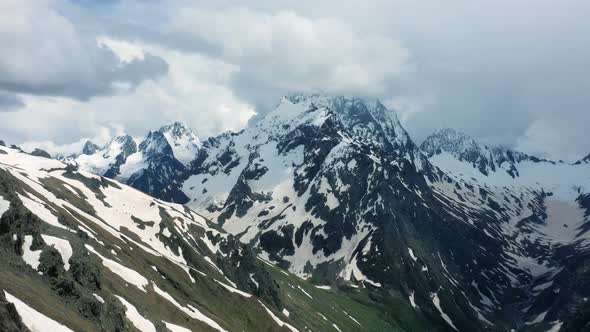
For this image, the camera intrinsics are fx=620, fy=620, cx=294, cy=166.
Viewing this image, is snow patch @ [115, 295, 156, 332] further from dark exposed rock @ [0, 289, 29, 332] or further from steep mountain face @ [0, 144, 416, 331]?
dark exposed rock @ [0, 289, 29, 332]

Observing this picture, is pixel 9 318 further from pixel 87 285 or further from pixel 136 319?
pixel 136 319

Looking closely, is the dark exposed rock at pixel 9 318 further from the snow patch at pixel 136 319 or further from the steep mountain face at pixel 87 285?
the snow patch at pixel 136 319

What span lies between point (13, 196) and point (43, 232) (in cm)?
741

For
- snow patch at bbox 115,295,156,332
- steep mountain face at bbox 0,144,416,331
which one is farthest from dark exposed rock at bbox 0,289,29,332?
snow patch at bbox 115,295,156,332

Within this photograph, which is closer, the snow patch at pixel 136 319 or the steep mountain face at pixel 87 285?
the steep mountain face at pixel 87 285

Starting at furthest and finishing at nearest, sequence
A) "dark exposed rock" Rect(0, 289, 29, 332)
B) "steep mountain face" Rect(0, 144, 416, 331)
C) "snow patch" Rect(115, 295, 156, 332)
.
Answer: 1. "snow patch" Rect(115, 295, 156, 332)
2. "steep mountain face" Rect(0, 144, 416, 331)
3. "dark exposed rock" Rect(0, 289, 29, 332)

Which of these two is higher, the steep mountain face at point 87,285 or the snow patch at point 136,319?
the steep mountain face at point 87,285

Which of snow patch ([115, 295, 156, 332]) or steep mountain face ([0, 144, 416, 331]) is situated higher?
steep mountain face ([0, 144, 416, 331])

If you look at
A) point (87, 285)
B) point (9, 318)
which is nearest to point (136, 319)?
point (87, 285)

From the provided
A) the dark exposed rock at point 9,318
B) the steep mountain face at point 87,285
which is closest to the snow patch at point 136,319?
the steep mountain face at point 87,285

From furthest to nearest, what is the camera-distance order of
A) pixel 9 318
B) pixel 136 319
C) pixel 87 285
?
pixel 136 319
pixel 87 285
pixel 9 318

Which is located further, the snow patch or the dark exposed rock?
the snow patch

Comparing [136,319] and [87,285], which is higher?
[87,285]

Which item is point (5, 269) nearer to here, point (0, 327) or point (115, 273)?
point (0, 327)
